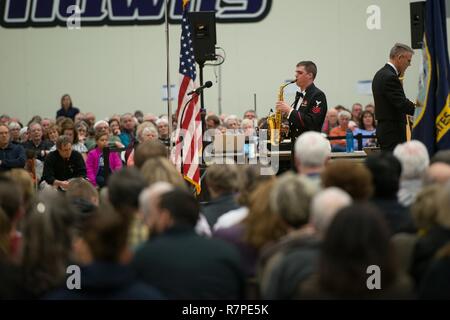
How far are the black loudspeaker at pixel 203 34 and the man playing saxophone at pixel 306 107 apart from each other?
1.33m

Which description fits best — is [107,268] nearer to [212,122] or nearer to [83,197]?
[83,197]

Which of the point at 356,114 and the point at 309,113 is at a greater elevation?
the point at 356,114

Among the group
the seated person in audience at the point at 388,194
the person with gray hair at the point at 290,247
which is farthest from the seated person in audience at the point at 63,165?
the person with gray hair at the point at 290,247

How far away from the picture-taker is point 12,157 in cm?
1184

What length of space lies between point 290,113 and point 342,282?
652 centimetres

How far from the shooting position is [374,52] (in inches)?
755

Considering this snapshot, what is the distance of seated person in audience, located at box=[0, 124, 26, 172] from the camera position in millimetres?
11617

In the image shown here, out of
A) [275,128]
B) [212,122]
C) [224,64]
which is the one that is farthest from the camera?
[224,64]

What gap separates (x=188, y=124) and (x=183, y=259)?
565 cm

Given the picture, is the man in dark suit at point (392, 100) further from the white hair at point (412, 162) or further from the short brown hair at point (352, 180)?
the short brown hair at point (352, 180)

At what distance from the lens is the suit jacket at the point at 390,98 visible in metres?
9.49

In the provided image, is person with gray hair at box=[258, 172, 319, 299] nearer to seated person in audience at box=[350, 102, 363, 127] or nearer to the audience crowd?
the audience crowd

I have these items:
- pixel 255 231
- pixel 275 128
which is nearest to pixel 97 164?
pixel 275 128

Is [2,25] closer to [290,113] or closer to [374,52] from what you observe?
[374,52]
